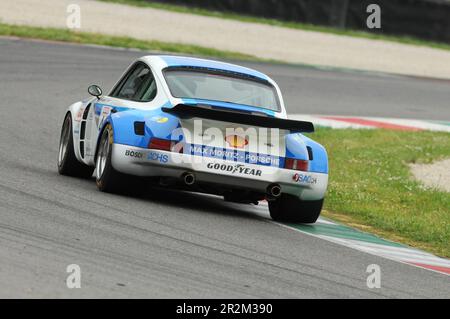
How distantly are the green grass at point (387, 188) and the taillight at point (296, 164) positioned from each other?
1.10 m

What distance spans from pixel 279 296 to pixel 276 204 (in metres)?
3.83

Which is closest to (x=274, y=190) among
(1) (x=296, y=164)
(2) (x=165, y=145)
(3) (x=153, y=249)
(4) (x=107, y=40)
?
(1) (x=296, y=164)

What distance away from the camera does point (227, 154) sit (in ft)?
34.4

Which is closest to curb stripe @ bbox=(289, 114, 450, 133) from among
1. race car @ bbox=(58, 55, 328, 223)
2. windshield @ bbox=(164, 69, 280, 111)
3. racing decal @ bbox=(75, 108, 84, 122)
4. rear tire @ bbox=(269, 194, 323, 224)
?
racing decal @ bbox=(75, 108, 84, 122)

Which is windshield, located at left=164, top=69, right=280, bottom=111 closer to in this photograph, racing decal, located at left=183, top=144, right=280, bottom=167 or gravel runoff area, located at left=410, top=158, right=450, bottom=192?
racing decal, located at left=183, top=144, right=280, bottom=167

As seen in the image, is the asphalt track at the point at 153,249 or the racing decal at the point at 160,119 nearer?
the asphalt track at the point at 153,249

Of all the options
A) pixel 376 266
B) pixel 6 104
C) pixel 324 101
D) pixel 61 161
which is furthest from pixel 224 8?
pixel 376 266

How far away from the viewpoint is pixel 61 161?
41.2 feet

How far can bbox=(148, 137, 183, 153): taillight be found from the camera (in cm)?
1048

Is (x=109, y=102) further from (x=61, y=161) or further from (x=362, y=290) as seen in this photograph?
(x=362, y=290)

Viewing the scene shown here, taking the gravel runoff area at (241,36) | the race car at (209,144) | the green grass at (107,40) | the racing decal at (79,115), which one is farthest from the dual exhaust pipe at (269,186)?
the gravel runoff area at (241,36)

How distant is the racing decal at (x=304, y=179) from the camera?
35.3 ft

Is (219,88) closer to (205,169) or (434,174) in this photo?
A: (205,169)

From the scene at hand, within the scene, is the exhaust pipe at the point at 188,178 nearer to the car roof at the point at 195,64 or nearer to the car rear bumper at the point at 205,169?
the car rear bumper at the point at 205,169
